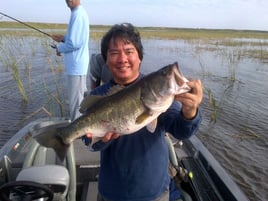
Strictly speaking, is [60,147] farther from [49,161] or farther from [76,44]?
[76,44]

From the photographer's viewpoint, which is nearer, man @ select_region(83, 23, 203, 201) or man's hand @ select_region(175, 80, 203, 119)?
man's hand @ select_region(175, 80, 203, 119)

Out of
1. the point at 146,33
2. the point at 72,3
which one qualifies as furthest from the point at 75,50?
the point at 146,33

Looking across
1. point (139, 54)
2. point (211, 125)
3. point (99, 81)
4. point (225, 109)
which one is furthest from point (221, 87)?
point (139, 54)

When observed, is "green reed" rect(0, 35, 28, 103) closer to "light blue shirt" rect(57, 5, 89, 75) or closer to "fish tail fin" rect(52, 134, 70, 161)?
"light blue shirt" rect(57, 5, 89, 75)

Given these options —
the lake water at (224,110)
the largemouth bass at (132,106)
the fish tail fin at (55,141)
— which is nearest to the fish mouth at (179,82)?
the largemouth bass at (132,106)

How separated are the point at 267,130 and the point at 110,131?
7819 mm

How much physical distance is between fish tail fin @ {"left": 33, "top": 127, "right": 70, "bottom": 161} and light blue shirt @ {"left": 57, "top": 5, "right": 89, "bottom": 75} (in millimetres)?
4326

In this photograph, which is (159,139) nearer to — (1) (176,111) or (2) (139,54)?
(1) (176,111)

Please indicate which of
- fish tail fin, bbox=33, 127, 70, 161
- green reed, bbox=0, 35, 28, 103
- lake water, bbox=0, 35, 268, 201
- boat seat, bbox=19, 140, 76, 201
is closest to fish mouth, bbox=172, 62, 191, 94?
fish tail fin, bbox=33, 127, 70, 161

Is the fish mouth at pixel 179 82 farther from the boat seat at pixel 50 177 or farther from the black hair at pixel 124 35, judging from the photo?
the boat seat at pixel 50 177

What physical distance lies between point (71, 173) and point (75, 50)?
374 cm

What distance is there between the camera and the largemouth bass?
2193 mm

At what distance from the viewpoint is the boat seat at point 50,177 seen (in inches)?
112

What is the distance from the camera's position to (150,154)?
102 inches
